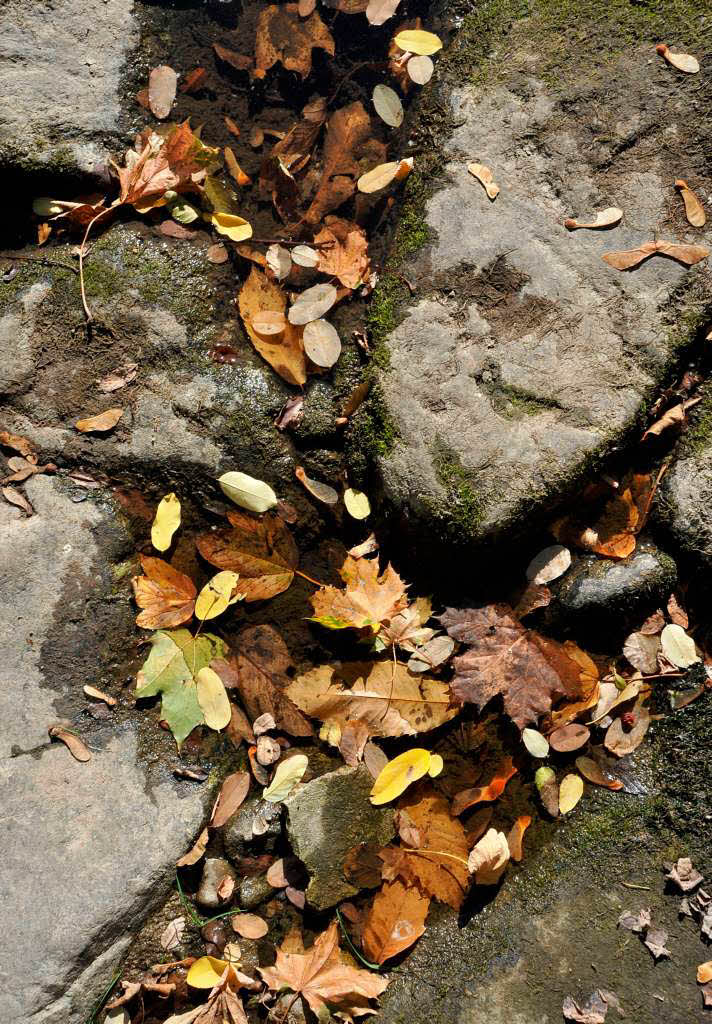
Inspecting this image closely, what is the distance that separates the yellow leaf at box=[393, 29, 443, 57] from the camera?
9.54 feet

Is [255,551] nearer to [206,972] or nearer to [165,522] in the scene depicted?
[165,522]

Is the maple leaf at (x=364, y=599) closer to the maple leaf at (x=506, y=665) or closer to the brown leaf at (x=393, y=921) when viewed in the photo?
the maple leaf at (x=506, y=665)

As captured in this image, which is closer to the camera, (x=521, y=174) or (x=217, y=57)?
(x=521, y=174)

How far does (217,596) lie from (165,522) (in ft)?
1.07

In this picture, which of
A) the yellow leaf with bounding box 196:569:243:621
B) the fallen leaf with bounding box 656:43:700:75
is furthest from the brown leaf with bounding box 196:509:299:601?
the fallen leaf with bounding box 656:43:700:75

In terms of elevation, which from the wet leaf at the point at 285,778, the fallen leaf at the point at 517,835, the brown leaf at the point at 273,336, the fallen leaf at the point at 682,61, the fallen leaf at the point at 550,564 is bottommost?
the fallen leaf at the point at 517,835

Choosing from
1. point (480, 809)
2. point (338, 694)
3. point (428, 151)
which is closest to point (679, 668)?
point (480, 809)

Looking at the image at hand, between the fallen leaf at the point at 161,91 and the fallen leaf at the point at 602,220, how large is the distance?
5.35 feet

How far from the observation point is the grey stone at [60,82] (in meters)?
2.73

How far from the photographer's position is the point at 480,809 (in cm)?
255

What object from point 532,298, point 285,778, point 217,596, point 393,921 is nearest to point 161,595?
point 217,596

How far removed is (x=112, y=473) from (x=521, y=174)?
1.79 metres

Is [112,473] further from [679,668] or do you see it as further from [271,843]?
[679,668]

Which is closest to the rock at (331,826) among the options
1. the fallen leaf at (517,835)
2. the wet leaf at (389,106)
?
the fallen leaf at (517,835)
